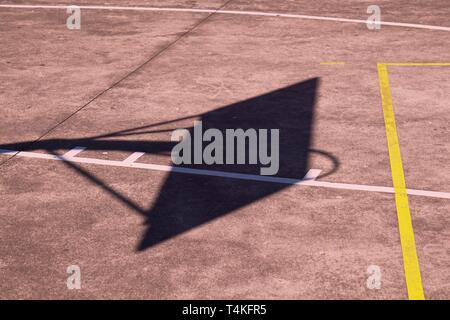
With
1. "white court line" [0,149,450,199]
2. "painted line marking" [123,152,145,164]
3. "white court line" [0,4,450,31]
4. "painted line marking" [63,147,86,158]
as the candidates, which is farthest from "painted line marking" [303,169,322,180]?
"white court line" [0,4,450,31]

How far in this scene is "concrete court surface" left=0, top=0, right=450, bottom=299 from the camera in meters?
9.19

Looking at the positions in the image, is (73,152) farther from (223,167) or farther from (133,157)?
(223,167)

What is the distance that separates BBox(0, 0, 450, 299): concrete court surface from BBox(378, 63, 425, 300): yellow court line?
0.20 ft

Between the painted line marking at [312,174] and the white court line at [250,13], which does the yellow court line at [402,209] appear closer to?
the painted line marking at [312,174]

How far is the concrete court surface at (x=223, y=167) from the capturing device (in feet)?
30.1

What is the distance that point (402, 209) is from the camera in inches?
416

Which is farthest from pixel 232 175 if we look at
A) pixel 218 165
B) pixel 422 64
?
pixel 422 64

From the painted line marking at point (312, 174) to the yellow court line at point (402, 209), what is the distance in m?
1.05

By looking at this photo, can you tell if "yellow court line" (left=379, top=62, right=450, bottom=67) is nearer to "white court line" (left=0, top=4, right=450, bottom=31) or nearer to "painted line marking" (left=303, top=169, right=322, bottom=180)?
"white court line" (left=0, top=4, right=450, bottom=31)

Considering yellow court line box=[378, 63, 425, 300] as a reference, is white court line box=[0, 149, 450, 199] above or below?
below

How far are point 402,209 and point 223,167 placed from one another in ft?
8.99

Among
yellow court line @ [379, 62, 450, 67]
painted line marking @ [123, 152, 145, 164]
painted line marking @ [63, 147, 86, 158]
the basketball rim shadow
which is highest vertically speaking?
yellow court line @ [379, 62, 450, 67]

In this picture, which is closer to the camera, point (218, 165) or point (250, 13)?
point (218, 165)
